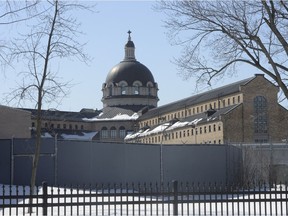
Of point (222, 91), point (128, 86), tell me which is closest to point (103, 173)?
point (222, 91)

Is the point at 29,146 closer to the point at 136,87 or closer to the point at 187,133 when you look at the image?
the point at 187,133

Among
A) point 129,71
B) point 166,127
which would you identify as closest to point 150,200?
point 166,127

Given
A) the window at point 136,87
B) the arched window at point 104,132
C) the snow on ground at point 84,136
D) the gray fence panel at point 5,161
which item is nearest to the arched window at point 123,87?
the window at point 136,87

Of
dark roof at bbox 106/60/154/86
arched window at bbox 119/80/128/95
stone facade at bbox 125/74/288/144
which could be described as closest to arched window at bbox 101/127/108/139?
arched window at bbox 119/80/128/95

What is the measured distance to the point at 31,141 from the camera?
2802 cm

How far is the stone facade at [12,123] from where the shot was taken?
4244cm

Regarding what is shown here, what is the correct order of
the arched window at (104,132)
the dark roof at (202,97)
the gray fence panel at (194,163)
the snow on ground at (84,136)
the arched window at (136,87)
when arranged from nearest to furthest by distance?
the gray fence panel at (194,163), the dark roof at (202,97), the snow on ground at (84,136), the arched window at (104,132), the arched window at (136,87)

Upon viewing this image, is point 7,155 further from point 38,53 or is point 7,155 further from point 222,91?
point 222,91

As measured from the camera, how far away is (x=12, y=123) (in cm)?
4356

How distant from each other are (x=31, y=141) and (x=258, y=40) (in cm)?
1512

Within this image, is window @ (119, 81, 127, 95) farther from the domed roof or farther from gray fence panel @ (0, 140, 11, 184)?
gray fence panel @ (0, 140, 11, 184)

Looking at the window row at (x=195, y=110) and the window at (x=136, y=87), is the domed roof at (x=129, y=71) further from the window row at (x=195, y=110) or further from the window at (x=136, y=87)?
the window row at (x=195, y=110)

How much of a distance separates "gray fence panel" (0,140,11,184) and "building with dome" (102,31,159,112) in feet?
331

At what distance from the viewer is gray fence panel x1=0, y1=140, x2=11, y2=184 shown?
2816 centimetres
